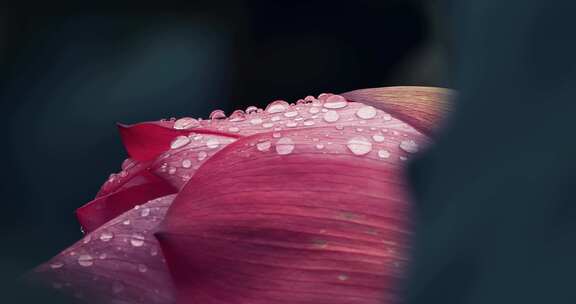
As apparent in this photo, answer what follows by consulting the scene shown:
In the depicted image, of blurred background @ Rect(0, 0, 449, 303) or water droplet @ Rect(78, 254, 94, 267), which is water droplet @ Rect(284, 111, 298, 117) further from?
blurred background @ Rect(0, 0, 449, 303)

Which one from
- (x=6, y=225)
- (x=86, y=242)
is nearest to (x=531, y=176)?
(x=86, y=242)

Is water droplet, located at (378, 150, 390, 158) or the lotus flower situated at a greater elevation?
water droplet, located at (378, 150, 390, 158)

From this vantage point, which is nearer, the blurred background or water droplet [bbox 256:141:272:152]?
water droplet [bbox 256:141:272:152]

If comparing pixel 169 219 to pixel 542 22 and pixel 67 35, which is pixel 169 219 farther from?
pixel 67 35

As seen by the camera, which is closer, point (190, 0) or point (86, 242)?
point (86, 242)

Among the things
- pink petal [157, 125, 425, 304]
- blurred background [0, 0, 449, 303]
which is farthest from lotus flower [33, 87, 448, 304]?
blurred background [0, 0, 449, 303]

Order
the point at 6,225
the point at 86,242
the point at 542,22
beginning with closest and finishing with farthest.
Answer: the point at 542,22 → the point at 86,242 → the point at 6,225

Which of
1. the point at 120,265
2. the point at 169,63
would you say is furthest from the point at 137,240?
the point at 169,63
